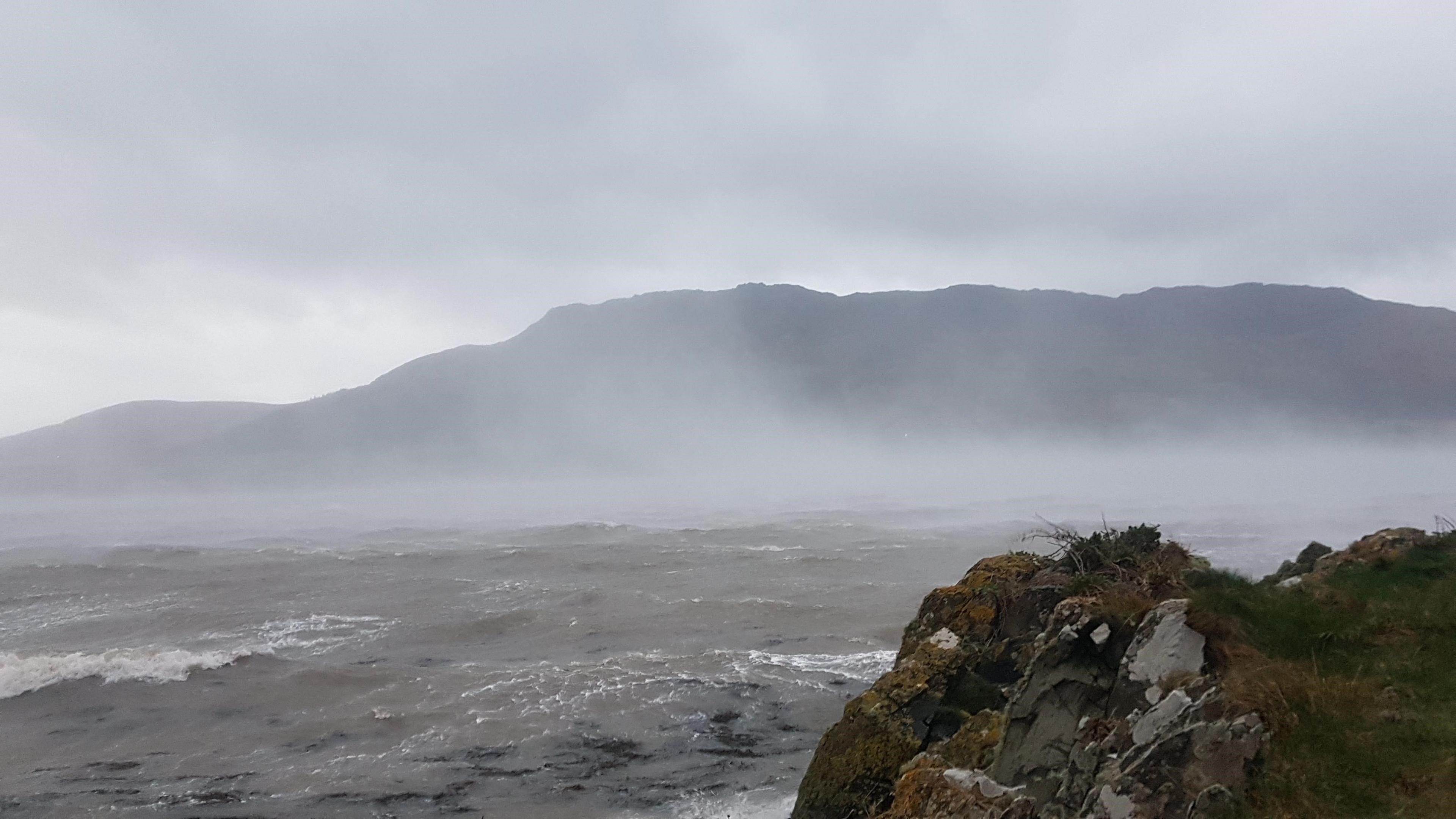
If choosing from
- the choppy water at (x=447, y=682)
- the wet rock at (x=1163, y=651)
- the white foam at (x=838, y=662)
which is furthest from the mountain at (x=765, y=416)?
the wet rock at (x=1163, y=651)

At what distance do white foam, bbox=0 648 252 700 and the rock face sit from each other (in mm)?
14897

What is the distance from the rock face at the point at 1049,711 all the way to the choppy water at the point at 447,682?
2.64 meters

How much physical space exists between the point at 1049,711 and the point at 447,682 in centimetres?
1264

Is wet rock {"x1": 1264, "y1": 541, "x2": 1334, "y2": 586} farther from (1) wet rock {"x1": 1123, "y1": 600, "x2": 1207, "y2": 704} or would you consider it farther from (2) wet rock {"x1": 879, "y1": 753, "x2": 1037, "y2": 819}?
(2) wet rock {"x1": 879, "y1": 753, "x2": 1037, "y2": 819}

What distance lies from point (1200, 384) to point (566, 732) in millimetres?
197944

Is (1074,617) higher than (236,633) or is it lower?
higher

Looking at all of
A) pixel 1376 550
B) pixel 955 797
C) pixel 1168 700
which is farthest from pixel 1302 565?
pixel 955 797

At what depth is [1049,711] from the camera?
18.2 feet

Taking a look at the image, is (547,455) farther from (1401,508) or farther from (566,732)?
(566,732)

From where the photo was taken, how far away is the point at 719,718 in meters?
12.5

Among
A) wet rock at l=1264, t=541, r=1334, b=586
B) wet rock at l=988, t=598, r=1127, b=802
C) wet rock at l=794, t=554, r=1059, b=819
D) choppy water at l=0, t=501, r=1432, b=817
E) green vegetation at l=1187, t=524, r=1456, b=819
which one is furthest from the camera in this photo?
choppy water at l=0, t=501, r=1432, b=817

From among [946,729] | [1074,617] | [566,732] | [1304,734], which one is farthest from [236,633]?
[1304,734]

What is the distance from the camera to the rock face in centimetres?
430

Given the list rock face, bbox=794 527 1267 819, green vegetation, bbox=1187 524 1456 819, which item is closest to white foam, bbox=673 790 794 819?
rock face, bbox=794 527 1267 819
